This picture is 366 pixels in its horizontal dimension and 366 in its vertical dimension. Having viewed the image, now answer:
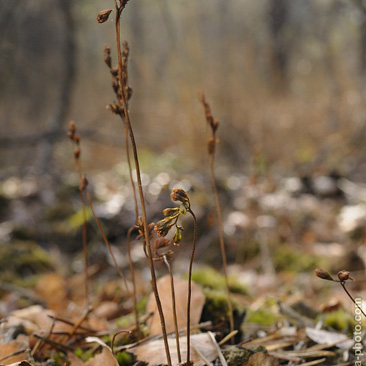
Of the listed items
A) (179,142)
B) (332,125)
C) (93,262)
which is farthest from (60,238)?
(332,125)

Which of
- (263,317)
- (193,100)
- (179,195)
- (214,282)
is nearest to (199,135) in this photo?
(193,100)

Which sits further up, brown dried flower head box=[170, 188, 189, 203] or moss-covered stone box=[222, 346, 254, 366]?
brown dried flower head box=[170, 188, 189, 203]

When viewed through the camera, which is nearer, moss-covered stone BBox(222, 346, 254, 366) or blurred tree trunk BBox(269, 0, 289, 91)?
moss-covered stone BBox(222, 346, 254, 366)

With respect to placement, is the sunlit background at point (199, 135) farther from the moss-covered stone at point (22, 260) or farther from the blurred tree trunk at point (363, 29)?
the moss-covered stone at point (22, 260)

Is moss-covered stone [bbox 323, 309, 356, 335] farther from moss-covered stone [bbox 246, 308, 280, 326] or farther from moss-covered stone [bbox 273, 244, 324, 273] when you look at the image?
moss-covered stone [bbox 273, 244, 324, 273]

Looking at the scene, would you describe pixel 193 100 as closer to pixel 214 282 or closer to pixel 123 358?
pixel 214 282

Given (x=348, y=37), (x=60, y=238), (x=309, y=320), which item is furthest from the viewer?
(x=348, y=37)

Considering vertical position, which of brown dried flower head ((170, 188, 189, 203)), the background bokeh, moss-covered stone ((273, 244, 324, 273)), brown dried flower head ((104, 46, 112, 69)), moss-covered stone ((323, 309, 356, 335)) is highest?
the background bokeh

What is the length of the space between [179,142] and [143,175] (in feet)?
8.95

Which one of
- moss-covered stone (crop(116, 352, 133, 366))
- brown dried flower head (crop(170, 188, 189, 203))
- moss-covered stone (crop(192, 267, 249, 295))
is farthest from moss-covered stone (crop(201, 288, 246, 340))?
brown dried flower head (crop(170, 188, 189, 203))

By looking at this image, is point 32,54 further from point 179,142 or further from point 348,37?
point 348,37

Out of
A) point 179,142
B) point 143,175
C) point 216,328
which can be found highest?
point 179,142

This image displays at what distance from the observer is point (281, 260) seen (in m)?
3.19

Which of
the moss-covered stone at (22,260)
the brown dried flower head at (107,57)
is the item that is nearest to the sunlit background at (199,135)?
the moss-covered stone at (22,260)
